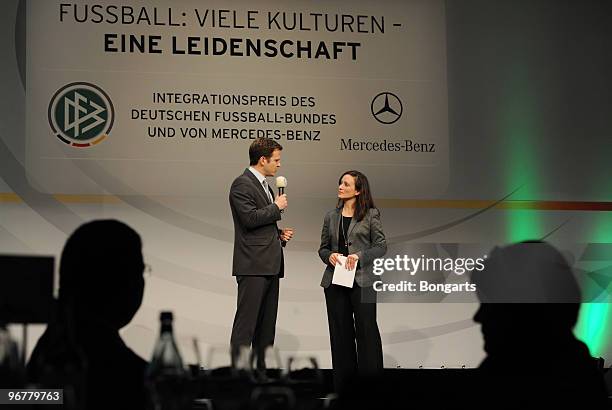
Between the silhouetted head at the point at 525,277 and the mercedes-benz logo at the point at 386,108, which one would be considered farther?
the mercedes-benz logo at the point at 386,108

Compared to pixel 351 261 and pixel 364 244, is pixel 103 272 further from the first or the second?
pixel 364 244

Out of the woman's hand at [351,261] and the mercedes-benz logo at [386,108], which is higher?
the mercedes-benz logo at [386,108]

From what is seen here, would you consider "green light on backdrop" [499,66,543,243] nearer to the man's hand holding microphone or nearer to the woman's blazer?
the woman's blazer

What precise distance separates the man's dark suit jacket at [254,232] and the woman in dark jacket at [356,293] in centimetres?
38

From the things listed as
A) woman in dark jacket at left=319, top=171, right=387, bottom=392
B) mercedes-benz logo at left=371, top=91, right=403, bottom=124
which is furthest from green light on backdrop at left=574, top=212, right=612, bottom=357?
woman in dark jacket at left=319, top=171, right=387, bottom=392

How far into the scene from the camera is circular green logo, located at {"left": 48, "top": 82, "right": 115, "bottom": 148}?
664 centimetres

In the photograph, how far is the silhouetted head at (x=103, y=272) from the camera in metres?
2.17

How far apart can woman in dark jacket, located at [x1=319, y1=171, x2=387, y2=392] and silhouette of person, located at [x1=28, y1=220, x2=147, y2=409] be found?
11.1 ft

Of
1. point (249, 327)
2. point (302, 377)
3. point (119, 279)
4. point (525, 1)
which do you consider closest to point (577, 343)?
point (302, 377)

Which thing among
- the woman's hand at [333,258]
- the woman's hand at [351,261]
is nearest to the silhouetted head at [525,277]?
the woman's hand at [351,261]

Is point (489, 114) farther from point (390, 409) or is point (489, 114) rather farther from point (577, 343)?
point (390, 409)

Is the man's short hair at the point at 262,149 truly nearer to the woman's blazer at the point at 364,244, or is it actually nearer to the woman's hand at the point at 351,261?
the woman's blazer at the point at 364,244

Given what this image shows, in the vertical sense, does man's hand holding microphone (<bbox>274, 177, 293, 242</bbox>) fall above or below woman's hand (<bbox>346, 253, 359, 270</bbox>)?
above

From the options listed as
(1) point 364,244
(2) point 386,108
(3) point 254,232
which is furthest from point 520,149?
(3) point 254,232
